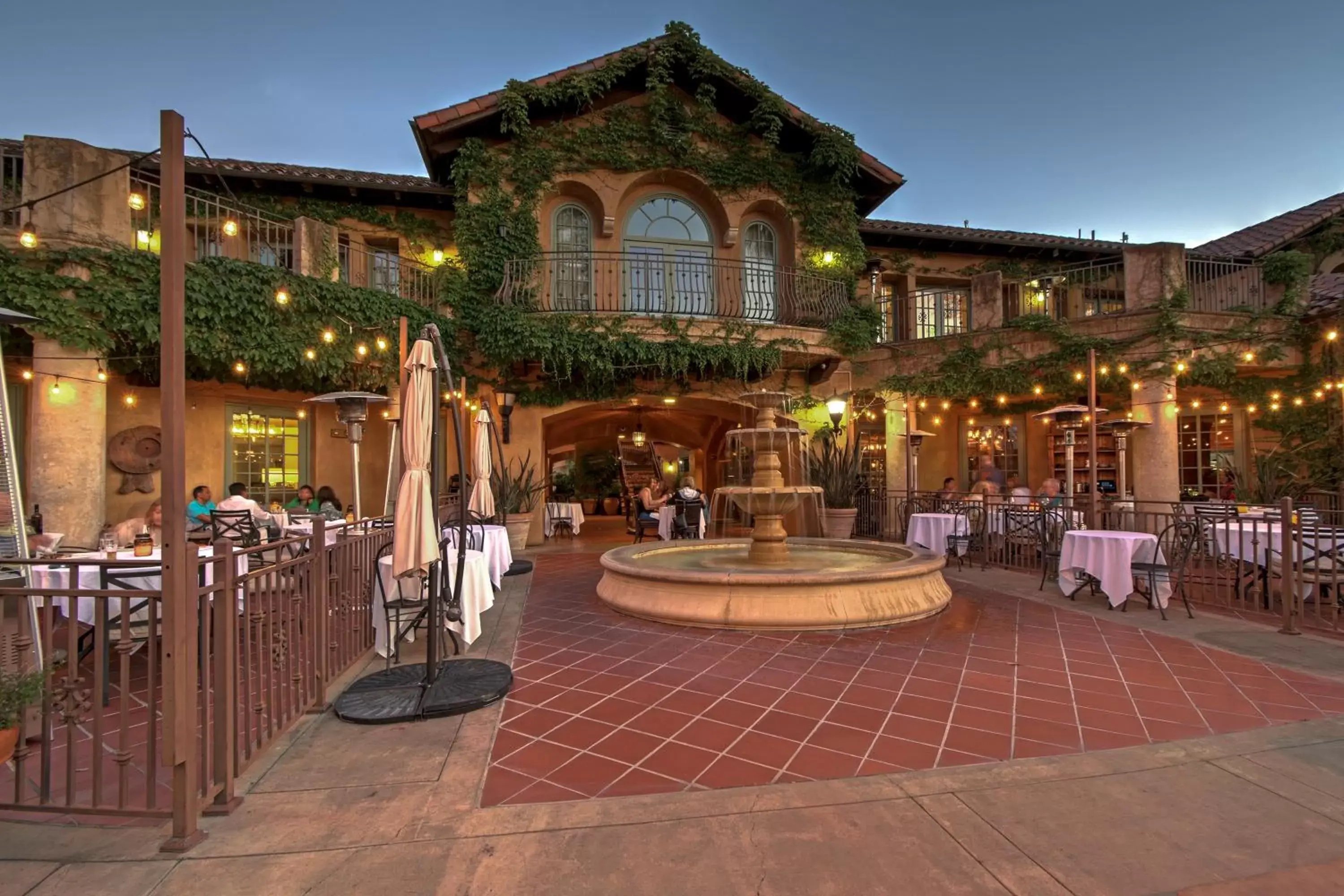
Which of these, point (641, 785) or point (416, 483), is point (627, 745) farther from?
point (416, 483)

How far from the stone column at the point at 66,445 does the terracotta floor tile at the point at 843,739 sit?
27.9 ft

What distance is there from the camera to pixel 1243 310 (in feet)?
37.0

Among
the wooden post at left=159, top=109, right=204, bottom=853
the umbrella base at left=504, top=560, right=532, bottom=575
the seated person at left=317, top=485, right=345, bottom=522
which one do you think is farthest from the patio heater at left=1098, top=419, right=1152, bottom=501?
the seated person at left=317, top=485, right=345, bottom=522

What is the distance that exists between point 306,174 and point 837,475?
11221mm

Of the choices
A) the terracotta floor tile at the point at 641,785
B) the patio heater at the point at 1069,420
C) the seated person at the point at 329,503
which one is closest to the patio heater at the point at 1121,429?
the patio heater at the point at 1069,420

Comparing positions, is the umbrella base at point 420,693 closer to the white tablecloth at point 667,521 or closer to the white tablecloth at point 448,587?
the white tablecloth at point 448,587

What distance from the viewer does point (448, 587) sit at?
15.1 feet

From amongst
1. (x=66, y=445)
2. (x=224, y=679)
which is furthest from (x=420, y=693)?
(x=66, y=445)

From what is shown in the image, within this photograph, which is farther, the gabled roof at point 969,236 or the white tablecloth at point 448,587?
the gabled roof at point 969,236

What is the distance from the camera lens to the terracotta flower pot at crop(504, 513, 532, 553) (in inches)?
423

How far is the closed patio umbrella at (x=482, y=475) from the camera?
25.0ft

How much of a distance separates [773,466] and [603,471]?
16342mm

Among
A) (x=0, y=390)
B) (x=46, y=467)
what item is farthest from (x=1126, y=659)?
(x=46, y=467)

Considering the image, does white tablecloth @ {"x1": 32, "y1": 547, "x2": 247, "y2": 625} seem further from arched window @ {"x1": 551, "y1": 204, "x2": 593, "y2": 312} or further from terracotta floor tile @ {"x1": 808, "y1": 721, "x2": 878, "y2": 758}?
arched window @ {"x1": 551, "y1": 204, "x2": 593, "y2": 312}
